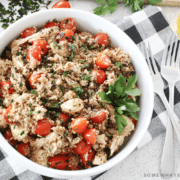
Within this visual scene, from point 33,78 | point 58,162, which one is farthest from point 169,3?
point 58,162

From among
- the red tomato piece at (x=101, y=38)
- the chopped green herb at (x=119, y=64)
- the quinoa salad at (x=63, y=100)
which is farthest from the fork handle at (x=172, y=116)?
the red tomato piece at (x=101, y=38)

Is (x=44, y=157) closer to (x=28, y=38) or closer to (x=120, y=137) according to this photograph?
(x=120, y=137)

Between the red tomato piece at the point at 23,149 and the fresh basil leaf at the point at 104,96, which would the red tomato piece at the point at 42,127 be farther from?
the fresh basil leaf at the point at 104,96

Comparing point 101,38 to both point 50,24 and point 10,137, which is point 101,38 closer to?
point 50,24

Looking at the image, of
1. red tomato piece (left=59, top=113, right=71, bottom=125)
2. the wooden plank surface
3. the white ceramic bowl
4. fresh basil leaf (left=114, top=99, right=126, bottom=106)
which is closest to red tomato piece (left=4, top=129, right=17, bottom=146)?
the white ceramic bowl

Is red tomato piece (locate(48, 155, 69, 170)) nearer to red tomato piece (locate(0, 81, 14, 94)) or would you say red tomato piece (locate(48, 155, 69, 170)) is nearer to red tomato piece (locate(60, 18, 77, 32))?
red tomato piece (locate(0, 81, 14, 94))

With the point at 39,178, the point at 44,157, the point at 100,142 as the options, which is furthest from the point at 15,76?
the point at 39,178
